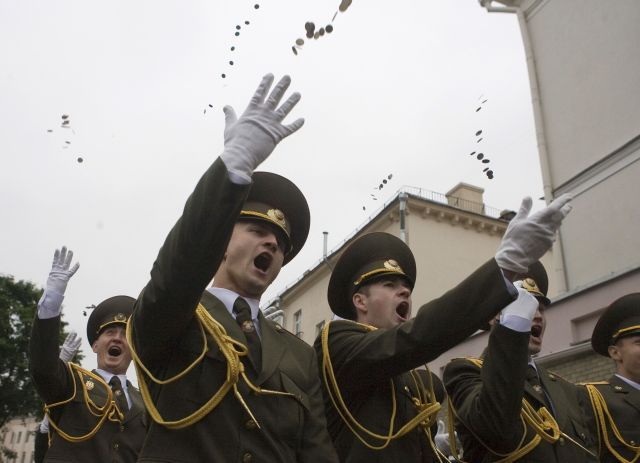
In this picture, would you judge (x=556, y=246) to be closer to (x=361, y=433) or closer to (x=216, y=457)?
(x=361, y=433)

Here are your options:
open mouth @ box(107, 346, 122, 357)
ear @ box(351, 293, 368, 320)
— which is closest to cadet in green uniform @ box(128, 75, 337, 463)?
ear @ box(351, 293, 368, 320)

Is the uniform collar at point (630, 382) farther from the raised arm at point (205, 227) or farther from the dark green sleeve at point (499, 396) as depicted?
the raised arm at point (205, 227)

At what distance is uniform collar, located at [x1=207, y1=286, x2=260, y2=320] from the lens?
2.70 m

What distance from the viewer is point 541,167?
13594 mm

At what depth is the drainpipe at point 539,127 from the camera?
12773 millimetres

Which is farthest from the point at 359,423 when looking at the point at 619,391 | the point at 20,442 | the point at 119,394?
the point at 20,442

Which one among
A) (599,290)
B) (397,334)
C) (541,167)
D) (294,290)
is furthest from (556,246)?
(294,290)

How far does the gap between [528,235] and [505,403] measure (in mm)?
934

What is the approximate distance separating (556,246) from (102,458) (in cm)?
1031

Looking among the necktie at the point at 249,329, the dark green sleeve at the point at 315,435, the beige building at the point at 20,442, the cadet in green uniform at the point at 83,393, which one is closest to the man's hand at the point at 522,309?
the dark green sleeve at the point at 315,435

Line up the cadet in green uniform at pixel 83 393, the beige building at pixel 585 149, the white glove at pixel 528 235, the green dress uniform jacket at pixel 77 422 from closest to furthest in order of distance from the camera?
1. the white glove at pixel 528 235
2. the cadet in green uniform at pixel 83 393
3. the green dress uniform jacket at pixel 77 422
4. the beige building at pixel 585 149

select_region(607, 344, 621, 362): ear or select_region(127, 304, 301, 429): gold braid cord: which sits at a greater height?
select_region(607, 344, 621, 362): ear

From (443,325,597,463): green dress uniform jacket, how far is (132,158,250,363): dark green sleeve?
142cm

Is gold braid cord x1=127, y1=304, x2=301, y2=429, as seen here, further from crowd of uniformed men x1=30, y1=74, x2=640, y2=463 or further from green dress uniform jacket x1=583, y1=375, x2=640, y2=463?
green dress uniform jacket x1=583, y1=375, x2=640, y2=463
